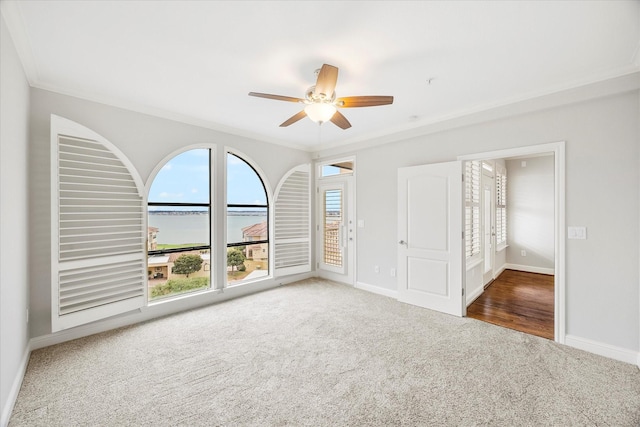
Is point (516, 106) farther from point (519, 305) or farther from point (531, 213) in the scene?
point (531, 213)

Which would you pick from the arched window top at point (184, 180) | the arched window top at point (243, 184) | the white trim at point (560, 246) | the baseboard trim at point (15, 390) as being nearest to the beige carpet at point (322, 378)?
the baseboard trim at point (15, 390)

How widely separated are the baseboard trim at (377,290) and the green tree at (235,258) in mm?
1989

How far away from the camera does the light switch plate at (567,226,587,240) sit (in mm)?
2576

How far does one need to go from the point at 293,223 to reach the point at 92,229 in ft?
9.22

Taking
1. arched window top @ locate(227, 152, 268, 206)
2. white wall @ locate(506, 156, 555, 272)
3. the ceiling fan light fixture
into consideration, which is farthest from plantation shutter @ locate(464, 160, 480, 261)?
arched window top @ locate(227, 152, 268, 206)

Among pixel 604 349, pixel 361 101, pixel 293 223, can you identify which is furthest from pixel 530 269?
pixel 361 101

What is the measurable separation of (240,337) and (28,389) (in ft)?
5.12

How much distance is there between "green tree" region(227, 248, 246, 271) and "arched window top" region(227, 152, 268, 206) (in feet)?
2.52

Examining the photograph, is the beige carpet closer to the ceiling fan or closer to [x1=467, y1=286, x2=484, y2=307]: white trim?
[x1=467, y1=286, x2=484, y2=307]: white trim

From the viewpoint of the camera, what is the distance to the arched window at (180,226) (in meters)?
3.42

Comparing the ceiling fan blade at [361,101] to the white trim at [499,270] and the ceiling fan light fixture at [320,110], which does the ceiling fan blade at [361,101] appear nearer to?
the ceiling fan light fixture at [320,110]

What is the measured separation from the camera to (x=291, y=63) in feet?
7.45

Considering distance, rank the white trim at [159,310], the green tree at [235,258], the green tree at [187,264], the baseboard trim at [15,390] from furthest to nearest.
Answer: the green tree at [235,258] → the green tree at [187,264] → the white trim at [159,310] → the baseboard trim at [15,390]

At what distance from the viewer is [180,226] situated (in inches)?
144
